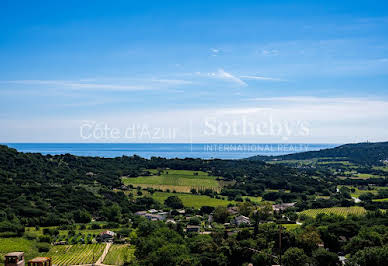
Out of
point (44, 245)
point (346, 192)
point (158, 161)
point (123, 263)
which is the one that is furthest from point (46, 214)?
point (346, 192)

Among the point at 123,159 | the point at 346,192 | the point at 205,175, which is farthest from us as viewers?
the point at 123,159

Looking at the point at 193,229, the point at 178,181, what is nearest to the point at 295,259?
the point at 193,229

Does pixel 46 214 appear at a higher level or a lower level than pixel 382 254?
lower

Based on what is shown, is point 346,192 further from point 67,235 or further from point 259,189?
point 67,235

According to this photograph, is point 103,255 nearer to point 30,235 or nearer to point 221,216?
point 30,235

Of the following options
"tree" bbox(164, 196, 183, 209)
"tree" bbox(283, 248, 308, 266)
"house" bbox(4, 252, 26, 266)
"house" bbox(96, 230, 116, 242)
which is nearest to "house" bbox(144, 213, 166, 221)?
"tree" bbox(164, 196, 183, 209)

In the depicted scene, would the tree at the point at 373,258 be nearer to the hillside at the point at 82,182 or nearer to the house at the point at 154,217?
the house at the point at 154,217

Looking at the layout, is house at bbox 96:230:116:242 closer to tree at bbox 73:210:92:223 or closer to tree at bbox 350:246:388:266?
tree at bbox 73:210:92:223

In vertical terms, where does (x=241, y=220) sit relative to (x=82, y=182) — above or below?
below
